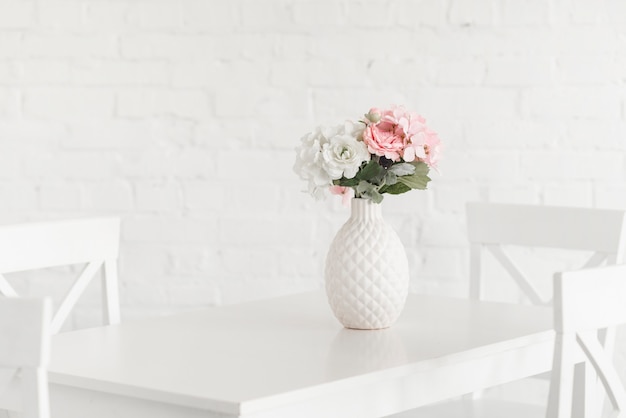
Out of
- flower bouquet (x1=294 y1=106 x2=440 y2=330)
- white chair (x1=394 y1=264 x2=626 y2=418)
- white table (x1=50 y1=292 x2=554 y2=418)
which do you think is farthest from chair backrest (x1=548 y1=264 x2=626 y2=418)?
flower bouquet (x1=294 y1=106 x2=440 y2=330)

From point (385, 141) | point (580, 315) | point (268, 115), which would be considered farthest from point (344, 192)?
point (268, 115)

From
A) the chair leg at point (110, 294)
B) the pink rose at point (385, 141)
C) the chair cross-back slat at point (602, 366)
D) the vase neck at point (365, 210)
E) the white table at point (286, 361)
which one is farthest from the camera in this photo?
the chair leg at point (110, 294)

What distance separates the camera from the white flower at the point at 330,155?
1897 mm

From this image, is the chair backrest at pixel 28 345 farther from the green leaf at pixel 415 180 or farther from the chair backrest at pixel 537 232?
the chair backrest at pixel 537 232

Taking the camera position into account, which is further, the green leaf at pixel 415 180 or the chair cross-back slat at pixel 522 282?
the chair cross-back slat at pixel 522 282

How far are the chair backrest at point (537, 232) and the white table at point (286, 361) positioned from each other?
30 cm

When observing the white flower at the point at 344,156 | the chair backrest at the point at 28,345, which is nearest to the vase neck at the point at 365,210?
the white flower at the point at 344,156

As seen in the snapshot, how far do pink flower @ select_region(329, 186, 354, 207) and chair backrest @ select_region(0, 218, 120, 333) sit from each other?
0.64 meters

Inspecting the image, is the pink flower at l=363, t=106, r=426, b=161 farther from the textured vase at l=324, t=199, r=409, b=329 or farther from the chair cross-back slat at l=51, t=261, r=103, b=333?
the chair cross-back slat at l=51, t=261, r=103, b=333

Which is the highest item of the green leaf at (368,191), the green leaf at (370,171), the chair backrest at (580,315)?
the green leaf at (370,171)

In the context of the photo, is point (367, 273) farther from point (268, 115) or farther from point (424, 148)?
point (268, 115)

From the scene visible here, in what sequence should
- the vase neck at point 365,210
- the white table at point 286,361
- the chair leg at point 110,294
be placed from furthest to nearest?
the chair leg at point 110,294
the vase neck at point 365,210
the white table at point 286,361

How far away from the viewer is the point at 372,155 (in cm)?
194

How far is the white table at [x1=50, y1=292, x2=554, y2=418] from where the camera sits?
154 cm
